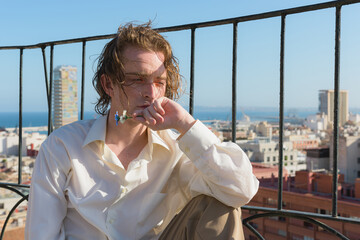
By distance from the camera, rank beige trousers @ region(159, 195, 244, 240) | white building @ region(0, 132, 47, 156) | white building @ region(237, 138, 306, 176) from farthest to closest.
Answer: white building @ region(0, 132, 47, 156), white building @ region(237, 138, 306, 176), beige trousers @ region(159, 195, 244, 240)

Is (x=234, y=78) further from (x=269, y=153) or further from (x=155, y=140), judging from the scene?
(x=269, y=153)

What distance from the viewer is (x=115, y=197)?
3.66 feet

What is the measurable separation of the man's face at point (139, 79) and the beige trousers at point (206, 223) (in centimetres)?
33

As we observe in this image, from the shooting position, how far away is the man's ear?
1.23 m

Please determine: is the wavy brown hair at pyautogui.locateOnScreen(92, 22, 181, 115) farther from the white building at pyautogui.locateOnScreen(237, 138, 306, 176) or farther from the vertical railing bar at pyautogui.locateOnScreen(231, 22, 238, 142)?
the white building at pyautogui.locateOnScreen(237, 138, 306, 176)

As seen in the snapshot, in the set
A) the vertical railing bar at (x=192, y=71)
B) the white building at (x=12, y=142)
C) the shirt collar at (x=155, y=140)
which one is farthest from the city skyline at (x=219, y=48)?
the white building at (x=12, y=142)

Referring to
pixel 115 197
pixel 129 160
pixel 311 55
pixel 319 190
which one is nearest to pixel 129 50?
pixel 129 160

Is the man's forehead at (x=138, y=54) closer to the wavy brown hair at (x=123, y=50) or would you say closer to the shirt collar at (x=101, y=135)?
the wavy brown hair at (x=123, y=50)

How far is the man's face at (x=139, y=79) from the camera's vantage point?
1.14 m

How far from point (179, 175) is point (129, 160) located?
168mm

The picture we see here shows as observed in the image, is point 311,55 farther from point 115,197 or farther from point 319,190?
point 115,197

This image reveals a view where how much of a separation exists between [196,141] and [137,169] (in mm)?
217

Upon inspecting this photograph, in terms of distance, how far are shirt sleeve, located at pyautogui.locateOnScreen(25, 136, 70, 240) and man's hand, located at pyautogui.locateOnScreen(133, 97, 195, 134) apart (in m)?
0.26

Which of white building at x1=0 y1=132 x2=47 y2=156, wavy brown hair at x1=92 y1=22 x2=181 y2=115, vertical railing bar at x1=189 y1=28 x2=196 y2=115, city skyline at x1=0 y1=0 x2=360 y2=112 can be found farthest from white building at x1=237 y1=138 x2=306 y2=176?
wavy brown hair at x1=92 y1=22 x2=181 y2=115
